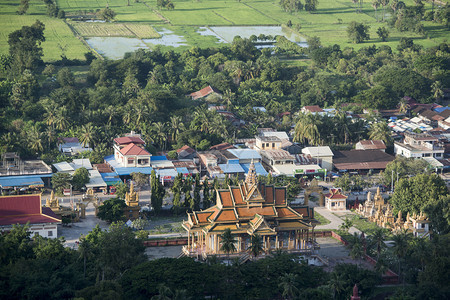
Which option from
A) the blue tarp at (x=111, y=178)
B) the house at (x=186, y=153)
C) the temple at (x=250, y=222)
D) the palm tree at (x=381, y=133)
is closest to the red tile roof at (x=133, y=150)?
the blue tarp at (x=111, y=178)

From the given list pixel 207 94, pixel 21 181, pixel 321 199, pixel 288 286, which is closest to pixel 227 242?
pixel 288 286

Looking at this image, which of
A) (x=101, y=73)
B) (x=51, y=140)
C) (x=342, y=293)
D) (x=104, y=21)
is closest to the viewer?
(x=342, y=293)

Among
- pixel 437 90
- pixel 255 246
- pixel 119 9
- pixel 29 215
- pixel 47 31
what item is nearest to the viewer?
pixel 255 246

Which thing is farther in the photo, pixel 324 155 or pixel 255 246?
pixel 324 155

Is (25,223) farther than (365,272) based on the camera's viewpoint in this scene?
Yes

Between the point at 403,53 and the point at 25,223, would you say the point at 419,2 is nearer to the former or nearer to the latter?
the point at 403,53

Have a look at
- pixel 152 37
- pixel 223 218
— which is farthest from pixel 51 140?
pixel 152 37

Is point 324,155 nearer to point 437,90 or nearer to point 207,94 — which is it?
point 207,94

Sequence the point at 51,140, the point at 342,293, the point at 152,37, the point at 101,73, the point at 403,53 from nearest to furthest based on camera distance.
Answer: the point at 342,293 → the point at 51,140 → the point at 101,73 → the point at 403,53 → the point at 152,37

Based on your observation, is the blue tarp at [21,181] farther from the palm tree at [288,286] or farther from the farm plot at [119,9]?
the farm plot at [119,9]
